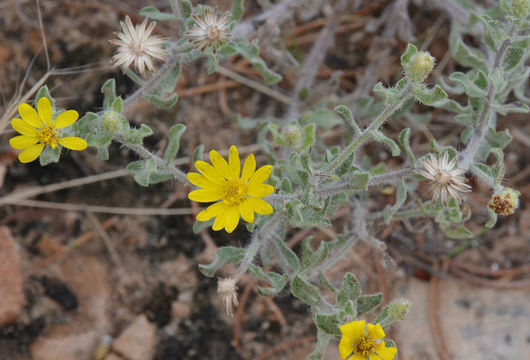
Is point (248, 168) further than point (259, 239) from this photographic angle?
No

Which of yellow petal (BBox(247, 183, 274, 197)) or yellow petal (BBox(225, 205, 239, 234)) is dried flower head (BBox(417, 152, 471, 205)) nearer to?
yellow petal (BBox(247, 183, 274, 197))

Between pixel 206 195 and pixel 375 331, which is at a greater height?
pixel 206 195

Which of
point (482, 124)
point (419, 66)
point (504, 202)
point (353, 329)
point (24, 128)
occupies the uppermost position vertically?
point (24, 128)

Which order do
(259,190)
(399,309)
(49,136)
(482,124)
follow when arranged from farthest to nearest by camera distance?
(482,124) < (49,136) < (259,190) < (399,309)

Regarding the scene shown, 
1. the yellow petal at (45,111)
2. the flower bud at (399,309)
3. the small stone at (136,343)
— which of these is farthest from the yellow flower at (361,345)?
the small stone at (136,343)

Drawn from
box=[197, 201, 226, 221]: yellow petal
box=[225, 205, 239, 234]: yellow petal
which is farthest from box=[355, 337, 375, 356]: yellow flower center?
box=[197, 201, 226, 221]: yellow petal

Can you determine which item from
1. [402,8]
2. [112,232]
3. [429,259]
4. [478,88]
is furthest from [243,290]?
[402,8]

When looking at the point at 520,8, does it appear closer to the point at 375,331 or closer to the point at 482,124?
Result: the point at 482,124

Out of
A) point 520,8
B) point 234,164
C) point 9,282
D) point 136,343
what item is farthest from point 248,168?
point 9,282

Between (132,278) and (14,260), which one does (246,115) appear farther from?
(14,260)
